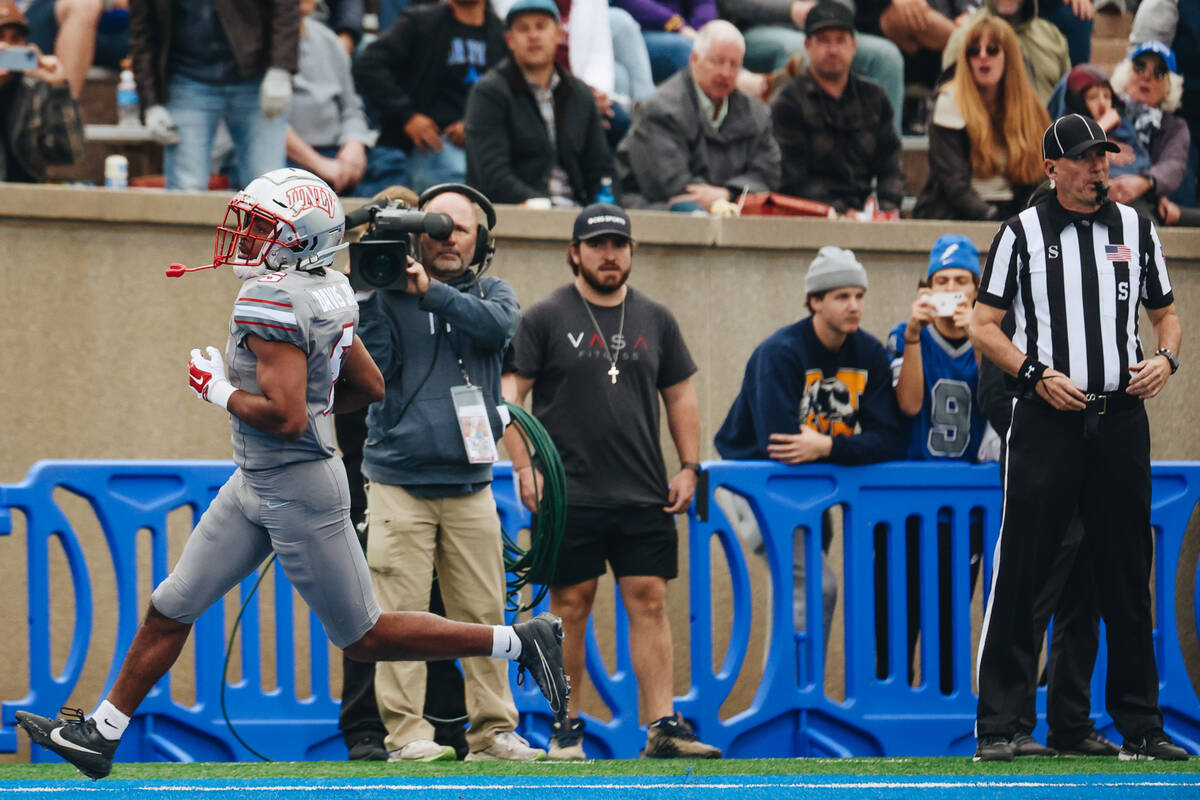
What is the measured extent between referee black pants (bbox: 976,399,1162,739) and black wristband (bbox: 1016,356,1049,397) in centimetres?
9

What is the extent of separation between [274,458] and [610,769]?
2.10 m

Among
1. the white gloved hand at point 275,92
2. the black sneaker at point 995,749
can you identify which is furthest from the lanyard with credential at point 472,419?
the white gloved hand at point 275,92

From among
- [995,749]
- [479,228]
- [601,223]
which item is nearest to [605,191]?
[601,223]

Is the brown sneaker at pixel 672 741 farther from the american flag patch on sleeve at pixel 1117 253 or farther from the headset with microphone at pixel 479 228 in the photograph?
the american flag patch on sleeve at pixel 1117 253

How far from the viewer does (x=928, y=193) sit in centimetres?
977

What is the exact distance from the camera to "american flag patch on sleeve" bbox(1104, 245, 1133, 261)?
21.4ft

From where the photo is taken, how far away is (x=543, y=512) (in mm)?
6730

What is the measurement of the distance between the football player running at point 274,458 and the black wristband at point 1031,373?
266 centimetres

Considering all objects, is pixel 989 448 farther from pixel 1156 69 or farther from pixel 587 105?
pixel 1156 69

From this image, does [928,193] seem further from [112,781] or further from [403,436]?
[112,781]

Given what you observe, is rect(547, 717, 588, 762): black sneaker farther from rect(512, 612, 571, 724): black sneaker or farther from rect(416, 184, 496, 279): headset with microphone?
rect(416, 184, 496, 279): headset with microphone

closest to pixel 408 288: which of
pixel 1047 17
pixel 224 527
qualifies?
pixel 224 527

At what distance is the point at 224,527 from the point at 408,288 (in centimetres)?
134

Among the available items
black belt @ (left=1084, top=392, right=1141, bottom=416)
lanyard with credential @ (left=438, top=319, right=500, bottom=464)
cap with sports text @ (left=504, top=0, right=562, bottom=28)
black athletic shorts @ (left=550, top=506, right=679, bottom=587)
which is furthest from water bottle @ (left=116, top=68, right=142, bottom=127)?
black belt @ (left=1084, top=392, right=1141, bottom=416)
